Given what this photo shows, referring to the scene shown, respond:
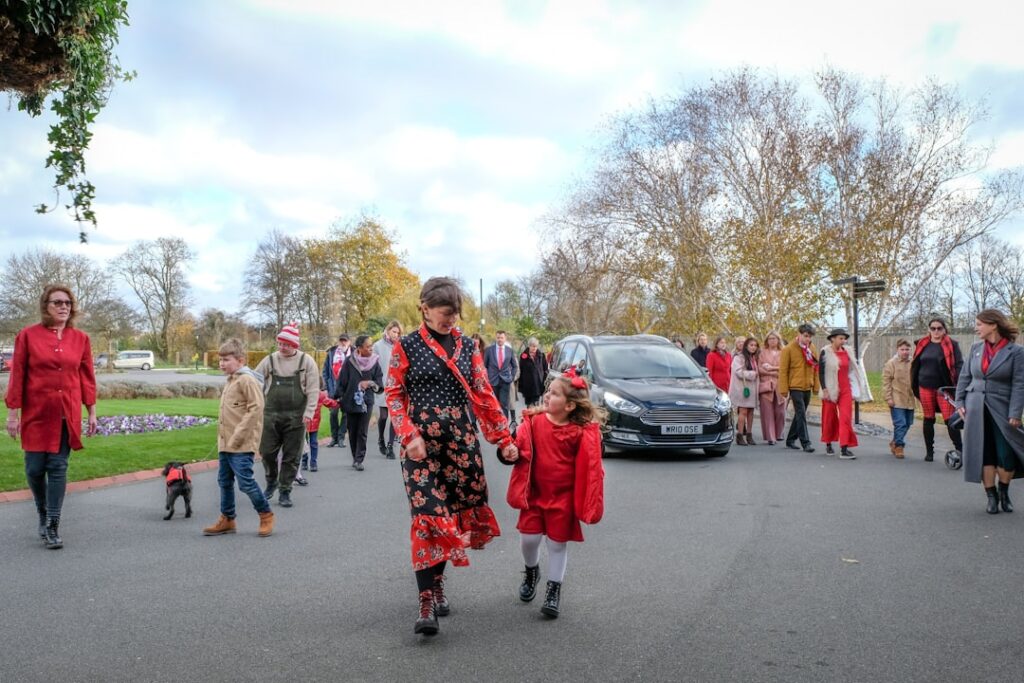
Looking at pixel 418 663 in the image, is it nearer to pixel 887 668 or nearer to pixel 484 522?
pixel 484 522

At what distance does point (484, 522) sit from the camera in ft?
15.4

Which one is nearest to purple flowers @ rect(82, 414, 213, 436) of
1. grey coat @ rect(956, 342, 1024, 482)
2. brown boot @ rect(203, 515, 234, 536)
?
brown boot @ rect(203, 515, 234, 536)

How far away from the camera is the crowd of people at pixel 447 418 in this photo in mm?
4543

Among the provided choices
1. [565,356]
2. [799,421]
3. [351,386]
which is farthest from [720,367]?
[351,386]

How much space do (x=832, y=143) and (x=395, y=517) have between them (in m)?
22.4

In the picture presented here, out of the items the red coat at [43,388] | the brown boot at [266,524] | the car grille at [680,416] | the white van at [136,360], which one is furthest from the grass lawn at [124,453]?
the white van at [136,360]

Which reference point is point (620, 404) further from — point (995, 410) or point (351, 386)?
point (995, 410)

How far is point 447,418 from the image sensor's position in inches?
179

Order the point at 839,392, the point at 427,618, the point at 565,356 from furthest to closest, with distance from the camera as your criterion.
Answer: the point at 565,356 → the point at 839,392 → the point at 427,618

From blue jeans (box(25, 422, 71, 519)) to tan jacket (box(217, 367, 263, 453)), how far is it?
1195mm

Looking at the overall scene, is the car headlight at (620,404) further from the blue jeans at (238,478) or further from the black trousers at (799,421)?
the blue jeans at (238,478)

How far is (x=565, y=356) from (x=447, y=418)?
10538mm

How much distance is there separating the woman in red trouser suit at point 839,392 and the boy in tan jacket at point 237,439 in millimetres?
8527

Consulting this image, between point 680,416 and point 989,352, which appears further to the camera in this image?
point 680,416
